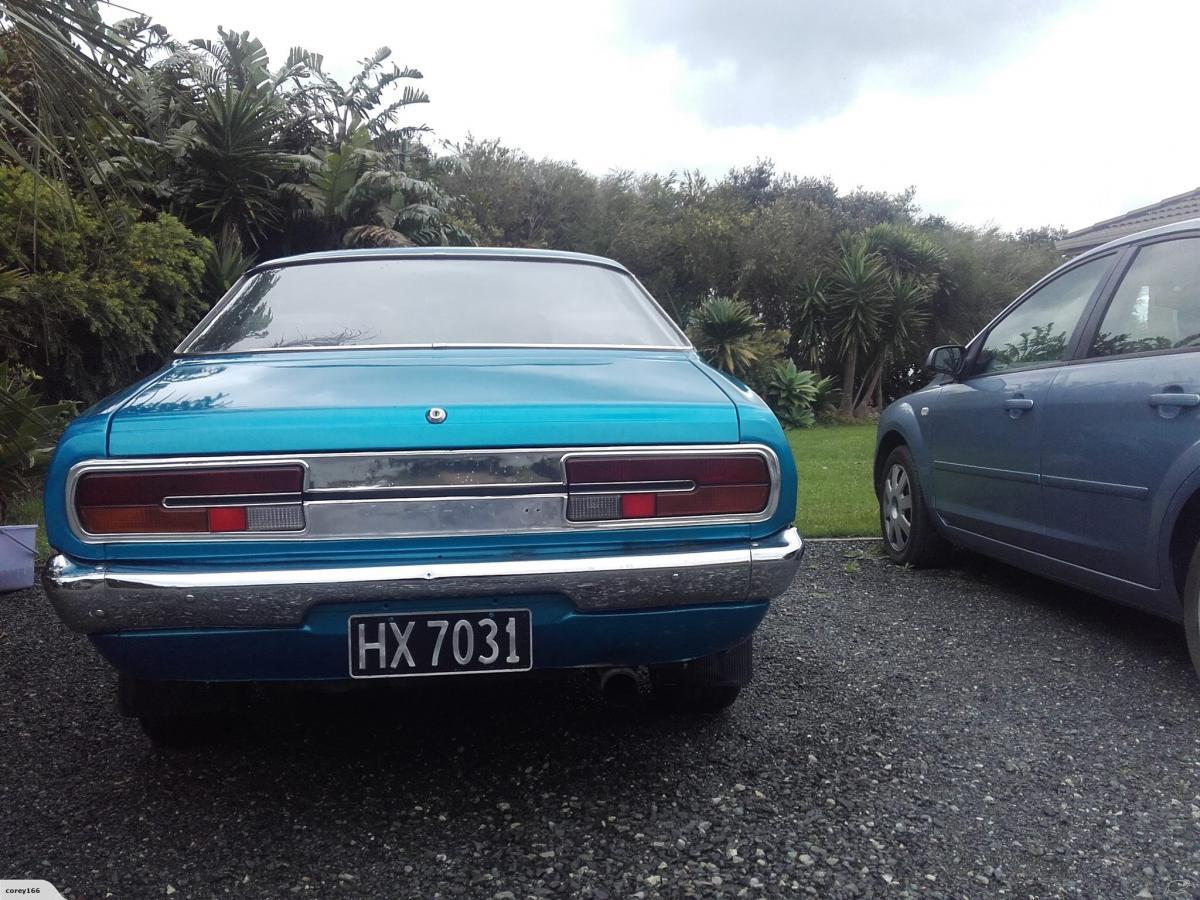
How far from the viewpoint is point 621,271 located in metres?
3.63

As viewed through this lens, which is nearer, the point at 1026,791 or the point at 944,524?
the point at 1026,791

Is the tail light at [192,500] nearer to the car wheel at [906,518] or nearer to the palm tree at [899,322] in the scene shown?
the car wheel at [906,518]

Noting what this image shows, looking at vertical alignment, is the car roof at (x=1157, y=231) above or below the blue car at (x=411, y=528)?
above

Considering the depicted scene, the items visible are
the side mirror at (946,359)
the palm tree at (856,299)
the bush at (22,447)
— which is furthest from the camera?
the palm tree at (856,299)

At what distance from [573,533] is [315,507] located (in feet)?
1.88

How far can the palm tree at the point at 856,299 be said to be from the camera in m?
16.9

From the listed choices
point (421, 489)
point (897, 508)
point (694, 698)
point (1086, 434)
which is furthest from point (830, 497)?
point (421, 489)

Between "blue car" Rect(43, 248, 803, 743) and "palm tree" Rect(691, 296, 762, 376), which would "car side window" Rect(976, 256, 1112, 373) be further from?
"palm tree" Rect(691, 296, 762, 376)

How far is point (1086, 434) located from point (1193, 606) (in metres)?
0.71

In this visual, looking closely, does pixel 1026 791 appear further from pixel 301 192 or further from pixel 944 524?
pixel 301 192

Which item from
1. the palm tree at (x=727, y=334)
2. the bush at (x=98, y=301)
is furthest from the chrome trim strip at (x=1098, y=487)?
the palm tree at (x=727, y=334)

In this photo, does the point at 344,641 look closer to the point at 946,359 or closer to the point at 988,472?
the point at 988,472

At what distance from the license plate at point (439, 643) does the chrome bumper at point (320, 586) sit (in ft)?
0.22

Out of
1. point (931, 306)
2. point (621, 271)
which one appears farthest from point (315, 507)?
point (931, 306)
